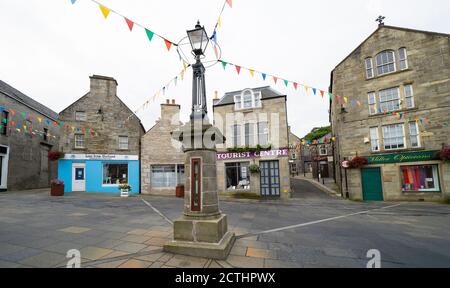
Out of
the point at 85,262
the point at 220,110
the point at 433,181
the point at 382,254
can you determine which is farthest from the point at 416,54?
the point at 85,262

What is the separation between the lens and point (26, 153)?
1694 cm

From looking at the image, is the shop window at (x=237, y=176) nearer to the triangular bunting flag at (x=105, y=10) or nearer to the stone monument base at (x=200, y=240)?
the stone monument base at (x=200, y=240)

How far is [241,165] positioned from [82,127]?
12955 mm

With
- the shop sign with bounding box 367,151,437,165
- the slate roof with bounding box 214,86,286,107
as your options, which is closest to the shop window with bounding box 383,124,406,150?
the shop sign with bounding box 367,151,437,165

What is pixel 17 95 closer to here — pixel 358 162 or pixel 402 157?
pixel 358 162

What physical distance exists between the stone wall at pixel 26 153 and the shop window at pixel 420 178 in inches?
1102

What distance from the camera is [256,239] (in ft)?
15.2

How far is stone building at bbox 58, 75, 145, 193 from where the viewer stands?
1508 cm

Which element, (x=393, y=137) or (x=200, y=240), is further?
(x=393, y=137)

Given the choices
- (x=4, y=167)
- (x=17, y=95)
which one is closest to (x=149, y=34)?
(x=4, y=167)

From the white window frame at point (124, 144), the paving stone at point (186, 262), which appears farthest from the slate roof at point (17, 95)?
the paving stone at point (186, 262)

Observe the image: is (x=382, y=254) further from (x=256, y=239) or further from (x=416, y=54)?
(x=416, y=54)

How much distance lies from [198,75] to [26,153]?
69.3 feet

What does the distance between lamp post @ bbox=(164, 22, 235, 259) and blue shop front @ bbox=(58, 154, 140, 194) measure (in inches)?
515
